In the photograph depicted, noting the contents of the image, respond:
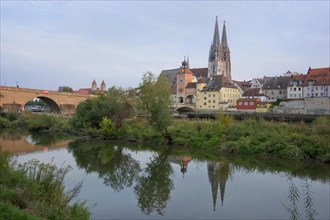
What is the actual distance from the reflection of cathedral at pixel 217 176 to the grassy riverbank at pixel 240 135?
4720 millimetres

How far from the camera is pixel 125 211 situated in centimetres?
1338

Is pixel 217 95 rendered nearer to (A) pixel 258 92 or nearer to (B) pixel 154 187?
(A) pixel 258 92

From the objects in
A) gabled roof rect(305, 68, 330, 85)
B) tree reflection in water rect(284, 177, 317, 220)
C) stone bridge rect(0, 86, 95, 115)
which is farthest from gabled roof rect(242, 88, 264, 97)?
tree reflection in water rect(284, 177, 317, 220)

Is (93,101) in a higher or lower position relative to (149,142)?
higher

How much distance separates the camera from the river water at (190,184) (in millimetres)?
13484

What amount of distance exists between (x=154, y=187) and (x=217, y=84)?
65.3 meters

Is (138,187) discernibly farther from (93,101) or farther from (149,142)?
(93,101)

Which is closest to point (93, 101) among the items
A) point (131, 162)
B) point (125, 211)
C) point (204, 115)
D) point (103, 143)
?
point (103, 143)

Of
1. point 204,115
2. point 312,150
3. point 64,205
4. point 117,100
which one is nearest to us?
point 64,205

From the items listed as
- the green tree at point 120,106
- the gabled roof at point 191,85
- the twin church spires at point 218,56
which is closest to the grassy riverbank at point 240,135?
the green tree at point 120,106

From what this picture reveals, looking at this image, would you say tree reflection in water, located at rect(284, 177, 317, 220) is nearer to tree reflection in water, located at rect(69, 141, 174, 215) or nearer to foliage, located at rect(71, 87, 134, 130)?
tree reflection in water, located at rect(69, 141, 174, 215)

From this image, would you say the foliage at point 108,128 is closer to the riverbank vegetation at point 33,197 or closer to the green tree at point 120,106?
the green tree at point 120,106

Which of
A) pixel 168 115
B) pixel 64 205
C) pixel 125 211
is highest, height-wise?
pixel 168 115

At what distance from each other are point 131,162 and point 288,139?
11.9m
